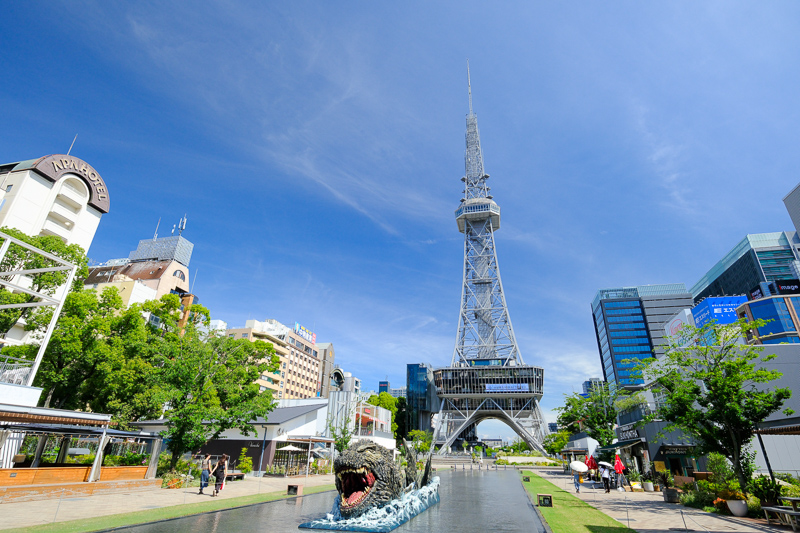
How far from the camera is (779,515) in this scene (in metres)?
12.9

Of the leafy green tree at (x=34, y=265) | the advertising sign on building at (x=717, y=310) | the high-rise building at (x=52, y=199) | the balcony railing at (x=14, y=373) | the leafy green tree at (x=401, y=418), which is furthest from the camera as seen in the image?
the leafy green tree at (x=401, y=418)

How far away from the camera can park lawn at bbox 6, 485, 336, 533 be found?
1054cm

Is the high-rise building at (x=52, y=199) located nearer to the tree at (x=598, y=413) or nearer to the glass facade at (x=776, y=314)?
the tree at (x=598, y=413)

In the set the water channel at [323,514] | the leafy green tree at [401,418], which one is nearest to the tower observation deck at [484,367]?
the leafy green tree at [401,418]

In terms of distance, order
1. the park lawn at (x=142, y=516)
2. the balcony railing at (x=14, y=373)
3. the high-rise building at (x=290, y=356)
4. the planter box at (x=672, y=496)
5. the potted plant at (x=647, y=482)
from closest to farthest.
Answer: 1. the park lawn at (x=142, y=516)
2. the planter box at (x=672, y=496)
3. the balcony railing at (x=14, y=373)
4. the potted plant at (x=647, y=482)
5. the high-rise building at (x=290, y=356)

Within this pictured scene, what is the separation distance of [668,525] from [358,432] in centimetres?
3795

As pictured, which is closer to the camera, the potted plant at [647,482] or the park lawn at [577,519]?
the park lawn at [577,519]

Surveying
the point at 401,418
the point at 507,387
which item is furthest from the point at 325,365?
the point at 507,387

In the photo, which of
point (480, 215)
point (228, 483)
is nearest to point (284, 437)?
point (228, 483)

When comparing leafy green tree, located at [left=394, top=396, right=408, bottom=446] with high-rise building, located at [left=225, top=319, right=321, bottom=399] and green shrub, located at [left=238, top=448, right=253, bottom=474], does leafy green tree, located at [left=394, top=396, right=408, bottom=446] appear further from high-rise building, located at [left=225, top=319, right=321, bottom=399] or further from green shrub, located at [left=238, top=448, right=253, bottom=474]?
green shrub, located at [left=238, top=448, right=253, bottom=474]

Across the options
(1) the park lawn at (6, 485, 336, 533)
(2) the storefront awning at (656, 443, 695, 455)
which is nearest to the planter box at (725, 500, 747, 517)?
(2) the storefront awning at (656, 443, 695, 455)

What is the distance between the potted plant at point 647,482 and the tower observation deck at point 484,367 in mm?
56597

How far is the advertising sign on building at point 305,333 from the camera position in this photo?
316 feet

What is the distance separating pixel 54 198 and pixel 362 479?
44842 mm
